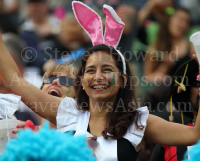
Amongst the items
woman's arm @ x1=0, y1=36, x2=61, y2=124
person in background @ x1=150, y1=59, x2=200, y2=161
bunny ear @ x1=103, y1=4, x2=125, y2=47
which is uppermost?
bunny ear @ x1=103, y1=4, x2=125, y2=47

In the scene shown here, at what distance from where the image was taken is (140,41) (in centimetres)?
479

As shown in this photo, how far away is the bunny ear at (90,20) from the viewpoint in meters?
2.63

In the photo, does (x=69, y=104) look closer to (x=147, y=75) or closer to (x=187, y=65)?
(x=187, y=65)

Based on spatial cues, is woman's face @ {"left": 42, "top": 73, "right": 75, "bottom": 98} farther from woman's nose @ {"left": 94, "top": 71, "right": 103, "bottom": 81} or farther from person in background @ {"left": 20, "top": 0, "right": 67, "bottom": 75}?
person in background @ {"left": 20, "top": 0, "right": 67, "bottom": 75}

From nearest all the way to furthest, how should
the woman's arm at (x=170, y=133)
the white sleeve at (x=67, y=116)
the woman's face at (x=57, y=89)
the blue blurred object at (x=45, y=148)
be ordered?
the blue blurred object at (x=45, y=148)
the woman's arm at (x=170, y=133)
the white sleeve at (x=67, y=116)
the woman's face at (x=57, y=89)

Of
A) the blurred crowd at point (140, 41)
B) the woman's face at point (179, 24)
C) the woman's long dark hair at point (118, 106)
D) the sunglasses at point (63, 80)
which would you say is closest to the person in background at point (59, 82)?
the sunglasses at point (63, 80)

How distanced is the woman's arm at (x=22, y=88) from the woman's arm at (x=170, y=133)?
60cm

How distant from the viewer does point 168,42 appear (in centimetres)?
459

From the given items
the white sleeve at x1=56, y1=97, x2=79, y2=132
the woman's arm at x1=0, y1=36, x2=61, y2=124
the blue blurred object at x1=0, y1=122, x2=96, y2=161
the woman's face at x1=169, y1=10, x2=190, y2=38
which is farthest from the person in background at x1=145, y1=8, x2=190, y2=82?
the blue blurred object at x1=0, y1=122, x2=96, y2=161

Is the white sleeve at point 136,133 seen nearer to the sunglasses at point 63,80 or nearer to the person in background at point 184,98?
the person in background at point 184,98

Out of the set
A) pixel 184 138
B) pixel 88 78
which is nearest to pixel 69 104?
pixel 88 78

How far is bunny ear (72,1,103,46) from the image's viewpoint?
263cm

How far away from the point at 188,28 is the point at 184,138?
2632mm

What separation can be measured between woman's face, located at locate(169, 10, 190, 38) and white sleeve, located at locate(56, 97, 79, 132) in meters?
2.45
